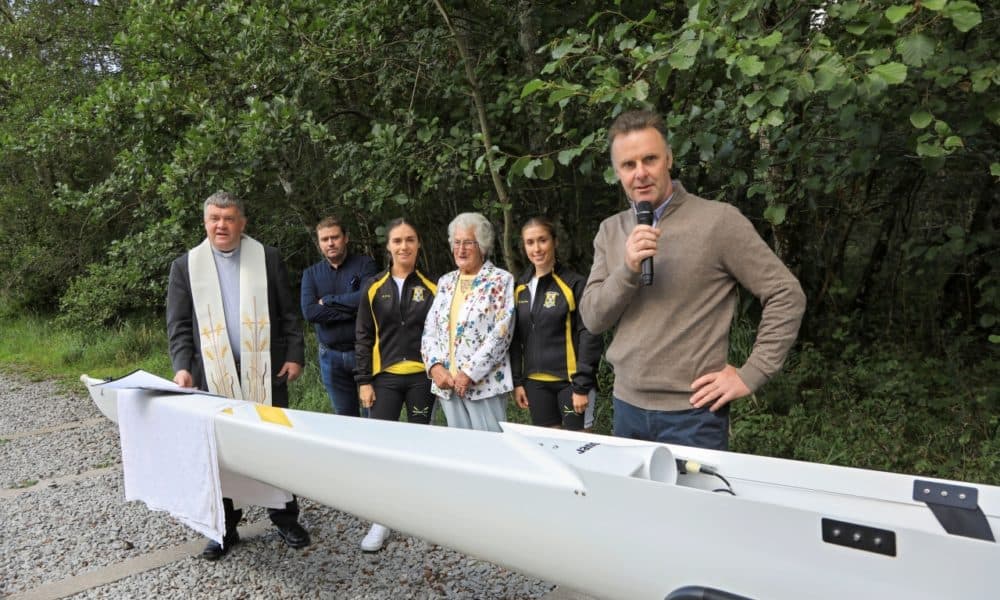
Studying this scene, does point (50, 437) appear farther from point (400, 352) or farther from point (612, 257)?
point (612, 257)

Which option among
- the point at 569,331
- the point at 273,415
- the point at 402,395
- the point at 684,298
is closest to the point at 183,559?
the point at 273,415

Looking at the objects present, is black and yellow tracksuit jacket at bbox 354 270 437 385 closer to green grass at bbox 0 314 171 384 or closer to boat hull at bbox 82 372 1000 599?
boat hull at bbox 82 372 1000 599

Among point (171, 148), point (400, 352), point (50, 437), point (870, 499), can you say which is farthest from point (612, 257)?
point (50, 437)

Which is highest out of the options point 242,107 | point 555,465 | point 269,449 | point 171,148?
point 242,107

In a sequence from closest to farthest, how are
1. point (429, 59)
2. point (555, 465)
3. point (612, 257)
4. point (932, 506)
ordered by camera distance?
point (932, 506) → point (555, 465) → point (612, 257) → point (429, 59)

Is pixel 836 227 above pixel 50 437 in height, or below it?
above

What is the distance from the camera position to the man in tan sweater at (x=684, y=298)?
6.24 feet

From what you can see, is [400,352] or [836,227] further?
[836,227]

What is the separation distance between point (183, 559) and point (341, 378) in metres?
1.22

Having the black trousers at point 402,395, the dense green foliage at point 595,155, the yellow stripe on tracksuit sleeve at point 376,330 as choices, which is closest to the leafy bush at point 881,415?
the dense green foliage at point 595,155

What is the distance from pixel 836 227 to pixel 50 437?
704cm

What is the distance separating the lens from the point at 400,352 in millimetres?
3322

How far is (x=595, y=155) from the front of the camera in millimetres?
3535

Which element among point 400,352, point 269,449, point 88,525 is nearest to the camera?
point 269,449
